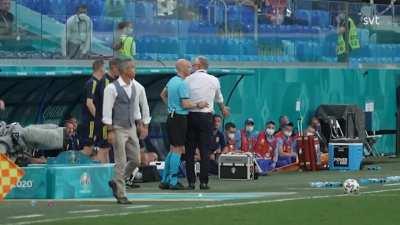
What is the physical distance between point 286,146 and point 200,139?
720cm

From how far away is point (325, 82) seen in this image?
29062 mm

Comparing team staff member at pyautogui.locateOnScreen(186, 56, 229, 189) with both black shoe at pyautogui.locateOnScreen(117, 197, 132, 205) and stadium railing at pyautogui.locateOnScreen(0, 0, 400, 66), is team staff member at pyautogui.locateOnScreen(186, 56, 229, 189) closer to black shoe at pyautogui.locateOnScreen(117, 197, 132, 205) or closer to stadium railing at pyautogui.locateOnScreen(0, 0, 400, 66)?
black shoe at pyautogui.locateOnScreen(117, 197, 132, 205)

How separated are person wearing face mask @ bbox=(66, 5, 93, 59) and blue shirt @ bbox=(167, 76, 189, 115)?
5.40 meters

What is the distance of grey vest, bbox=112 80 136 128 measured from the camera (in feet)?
47.5

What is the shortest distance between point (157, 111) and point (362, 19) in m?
9.43

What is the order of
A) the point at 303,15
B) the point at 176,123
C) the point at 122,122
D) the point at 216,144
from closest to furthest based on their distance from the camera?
the point at 122,122, the point at 176,123, the point at 216,144, the point at 303,15

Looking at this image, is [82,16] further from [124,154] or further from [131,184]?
[124,154]

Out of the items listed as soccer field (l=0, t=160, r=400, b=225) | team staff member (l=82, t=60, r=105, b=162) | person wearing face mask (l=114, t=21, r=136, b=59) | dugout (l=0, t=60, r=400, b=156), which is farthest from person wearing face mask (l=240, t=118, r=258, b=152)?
team staff member (l=82, t=60, r=105, b=162)

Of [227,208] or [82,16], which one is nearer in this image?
[227,208]

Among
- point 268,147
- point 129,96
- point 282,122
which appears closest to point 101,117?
point 129,96

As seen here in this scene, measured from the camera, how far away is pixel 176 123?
1722cm

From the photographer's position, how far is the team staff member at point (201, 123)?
17312mm

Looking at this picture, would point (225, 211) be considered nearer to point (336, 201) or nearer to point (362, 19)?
point (336, 201)

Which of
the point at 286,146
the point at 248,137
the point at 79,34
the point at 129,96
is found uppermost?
the point at 79,34
